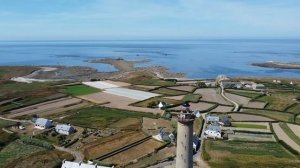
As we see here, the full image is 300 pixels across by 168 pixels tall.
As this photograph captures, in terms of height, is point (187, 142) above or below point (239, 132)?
above

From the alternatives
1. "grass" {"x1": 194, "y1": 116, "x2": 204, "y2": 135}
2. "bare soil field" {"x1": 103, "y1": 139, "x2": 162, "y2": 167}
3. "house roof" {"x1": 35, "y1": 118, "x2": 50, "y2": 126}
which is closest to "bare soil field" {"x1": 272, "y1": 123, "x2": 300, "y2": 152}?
"grass" {"x1": 194, "y1": 116, "x2": 204, "y2": 135}

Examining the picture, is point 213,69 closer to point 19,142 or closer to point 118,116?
point 118,116

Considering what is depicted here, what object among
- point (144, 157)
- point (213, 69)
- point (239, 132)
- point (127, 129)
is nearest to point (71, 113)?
point (127, 129)

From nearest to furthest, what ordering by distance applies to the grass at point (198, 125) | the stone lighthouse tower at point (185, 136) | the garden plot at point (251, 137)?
the stone lighthouse tower at point (185, 136)
the garden plot at point (251, 137)
the grass at point (198, 125)

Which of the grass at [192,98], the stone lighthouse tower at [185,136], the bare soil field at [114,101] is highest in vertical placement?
the stone lighthouse tower at [185,136]

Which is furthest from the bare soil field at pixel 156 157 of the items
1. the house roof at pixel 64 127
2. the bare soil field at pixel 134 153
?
the house roof at pixel 64 127

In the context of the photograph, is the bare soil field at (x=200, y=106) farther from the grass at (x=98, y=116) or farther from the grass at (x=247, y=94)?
the grass at (x=247, y=94)
